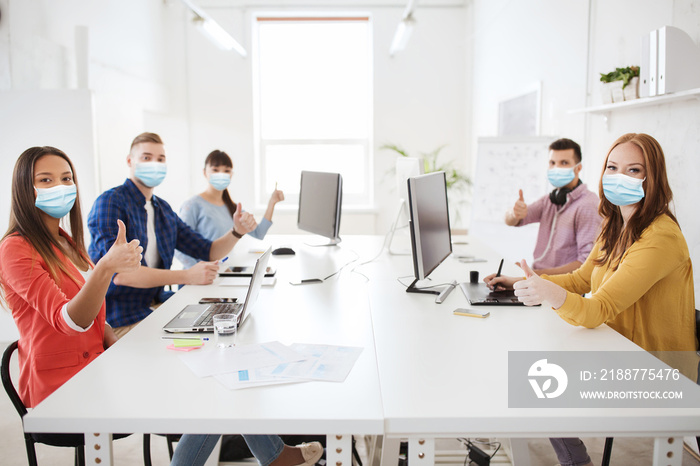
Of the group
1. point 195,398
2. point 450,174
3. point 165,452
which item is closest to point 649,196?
point 195,398

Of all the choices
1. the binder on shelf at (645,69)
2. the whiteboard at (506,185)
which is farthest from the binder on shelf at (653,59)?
the whiteboard at (506,185)

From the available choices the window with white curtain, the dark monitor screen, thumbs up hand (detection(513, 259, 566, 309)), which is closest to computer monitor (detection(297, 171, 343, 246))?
the dark monitor screen

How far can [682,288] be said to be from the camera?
1.75m

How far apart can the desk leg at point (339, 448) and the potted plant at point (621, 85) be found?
2482 mm

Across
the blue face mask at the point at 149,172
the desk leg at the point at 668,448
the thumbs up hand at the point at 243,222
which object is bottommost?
the desk leg at the point at 668,448

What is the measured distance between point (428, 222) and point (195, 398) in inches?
46.2

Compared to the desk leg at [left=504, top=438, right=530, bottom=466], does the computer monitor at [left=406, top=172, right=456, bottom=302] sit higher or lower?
higher

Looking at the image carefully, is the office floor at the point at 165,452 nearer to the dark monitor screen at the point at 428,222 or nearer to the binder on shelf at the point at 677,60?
the dark monitor screen at the point at 428,222

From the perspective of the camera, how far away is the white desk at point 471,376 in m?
1.21

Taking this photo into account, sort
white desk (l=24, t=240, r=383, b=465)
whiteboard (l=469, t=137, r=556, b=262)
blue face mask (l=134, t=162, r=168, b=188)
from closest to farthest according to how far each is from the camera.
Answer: white desk (l=24, t=240, r=383, b=465), blue face mask (l=134, t=162, r=168, b=188), whiteboard (l=469, t=137, r=556, b=262)

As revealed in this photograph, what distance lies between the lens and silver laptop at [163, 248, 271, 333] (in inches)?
69.8

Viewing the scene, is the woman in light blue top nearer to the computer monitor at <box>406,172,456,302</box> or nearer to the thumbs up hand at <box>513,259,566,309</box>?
the computer monitor at <box>406,172,456,302</box>

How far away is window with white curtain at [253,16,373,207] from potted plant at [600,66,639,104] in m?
3.58

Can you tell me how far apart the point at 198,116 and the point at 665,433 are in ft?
19.1
